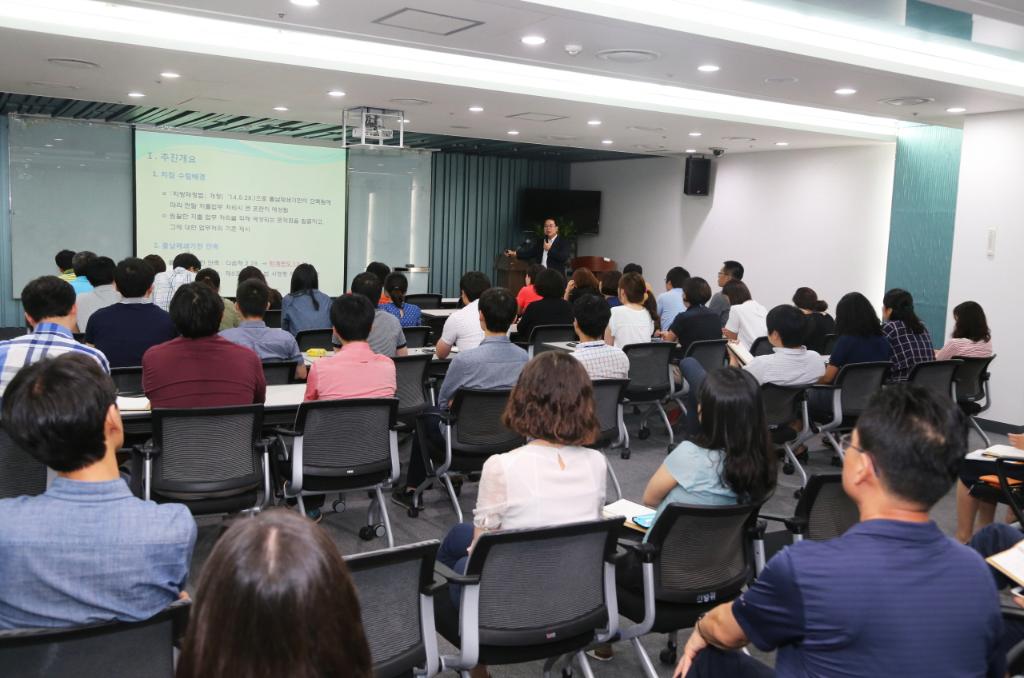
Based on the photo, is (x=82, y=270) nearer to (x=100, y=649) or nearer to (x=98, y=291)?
(x=98, y=291)

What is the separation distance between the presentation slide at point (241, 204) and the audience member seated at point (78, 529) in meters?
9.76

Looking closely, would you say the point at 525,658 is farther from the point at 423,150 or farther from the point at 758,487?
the point at 423,150

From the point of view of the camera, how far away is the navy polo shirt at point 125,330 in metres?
5.05

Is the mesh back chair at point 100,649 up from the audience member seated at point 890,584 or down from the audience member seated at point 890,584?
down

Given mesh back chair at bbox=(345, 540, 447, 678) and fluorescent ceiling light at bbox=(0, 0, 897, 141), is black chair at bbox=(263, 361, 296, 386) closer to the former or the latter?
fluorescent ceiling light at bbox=(0, 0, 897, 141)

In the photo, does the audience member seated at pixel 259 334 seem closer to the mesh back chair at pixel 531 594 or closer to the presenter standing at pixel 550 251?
the mesh back chair at pixel 531 594

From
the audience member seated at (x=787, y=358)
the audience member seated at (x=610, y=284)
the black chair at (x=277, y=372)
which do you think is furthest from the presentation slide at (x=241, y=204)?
the audience member seated at (x=787, y=358)

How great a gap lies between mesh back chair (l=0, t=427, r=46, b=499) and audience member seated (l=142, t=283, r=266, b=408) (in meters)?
0.69

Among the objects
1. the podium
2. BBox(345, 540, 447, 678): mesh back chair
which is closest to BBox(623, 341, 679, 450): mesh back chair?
BBox(345, 540, 447, 678): mesh back chair

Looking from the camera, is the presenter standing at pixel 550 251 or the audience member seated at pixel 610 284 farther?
the presenter standing at pixel 550 251

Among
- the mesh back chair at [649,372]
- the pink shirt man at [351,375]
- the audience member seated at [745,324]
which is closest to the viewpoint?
the pink shirt man at [351,375]

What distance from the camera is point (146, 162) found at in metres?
10.8

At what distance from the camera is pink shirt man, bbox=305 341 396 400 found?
4.35 meters

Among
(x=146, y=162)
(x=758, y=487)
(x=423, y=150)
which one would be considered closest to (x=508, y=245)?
(x=423, y=150)
